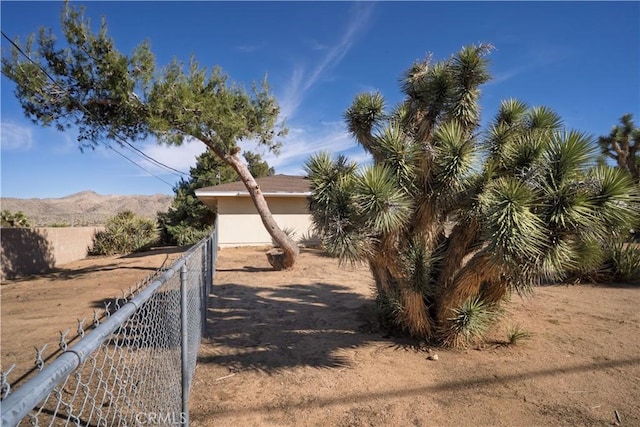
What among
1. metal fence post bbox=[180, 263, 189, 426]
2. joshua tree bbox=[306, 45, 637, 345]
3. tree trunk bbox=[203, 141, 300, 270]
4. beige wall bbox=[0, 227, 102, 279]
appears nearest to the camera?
metal fence post bbox=[180, 263, 189, 426]

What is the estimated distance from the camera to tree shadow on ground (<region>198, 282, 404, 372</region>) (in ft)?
→ 17.4

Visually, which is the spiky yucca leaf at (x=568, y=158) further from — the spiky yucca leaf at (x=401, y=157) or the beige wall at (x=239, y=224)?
the beige wall at (x=239, y=224)

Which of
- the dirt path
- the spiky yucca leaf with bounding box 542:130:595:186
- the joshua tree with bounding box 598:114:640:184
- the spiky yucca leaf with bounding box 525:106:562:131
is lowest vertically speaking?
the dirt path

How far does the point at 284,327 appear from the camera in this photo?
6.62 metres

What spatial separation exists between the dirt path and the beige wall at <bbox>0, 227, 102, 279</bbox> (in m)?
9.92

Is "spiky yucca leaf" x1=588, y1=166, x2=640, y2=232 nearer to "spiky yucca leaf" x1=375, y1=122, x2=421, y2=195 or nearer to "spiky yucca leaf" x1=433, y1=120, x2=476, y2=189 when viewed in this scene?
"spiky yucca leaf" x1=433, y1=120, x2=476, y2=189

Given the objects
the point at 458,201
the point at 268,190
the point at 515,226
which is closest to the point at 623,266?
the point at 458,201

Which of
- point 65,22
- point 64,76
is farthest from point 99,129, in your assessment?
point 65,22

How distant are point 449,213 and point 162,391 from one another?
13.9 feet

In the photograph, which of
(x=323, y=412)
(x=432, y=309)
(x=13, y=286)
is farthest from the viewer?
(x=13, y=286)

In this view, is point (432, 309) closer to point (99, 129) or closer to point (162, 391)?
point (162, 391)

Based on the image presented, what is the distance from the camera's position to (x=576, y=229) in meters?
4.13

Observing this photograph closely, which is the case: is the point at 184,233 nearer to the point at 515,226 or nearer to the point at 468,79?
the point at 468,79

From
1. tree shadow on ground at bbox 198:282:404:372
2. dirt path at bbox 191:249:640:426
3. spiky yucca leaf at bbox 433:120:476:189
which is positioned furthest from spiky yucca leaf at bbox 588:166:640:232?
tree shadow on ground at bbox 198:282:404:372
